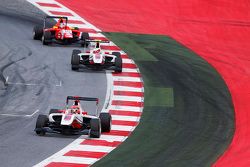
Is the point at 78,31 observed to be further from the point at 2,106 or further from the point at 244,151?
the point at 244,151

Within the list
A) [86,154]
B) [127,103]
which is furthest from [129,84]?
[86,154]

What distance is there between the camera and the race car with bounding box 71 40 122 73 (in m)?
49.2

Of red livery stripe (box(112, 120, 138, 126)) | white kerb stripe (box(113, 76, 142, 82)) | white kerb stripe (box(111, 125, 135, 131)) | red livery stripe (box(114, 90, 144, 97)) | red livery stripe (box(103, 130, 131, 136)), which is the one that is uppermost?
white kerb stripe (box(113, 76, 142, 82))

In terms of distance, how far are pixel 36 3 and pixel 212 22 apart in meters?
11.2

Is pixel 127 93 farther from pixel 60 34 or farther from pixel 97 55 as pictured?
pixel 60 34

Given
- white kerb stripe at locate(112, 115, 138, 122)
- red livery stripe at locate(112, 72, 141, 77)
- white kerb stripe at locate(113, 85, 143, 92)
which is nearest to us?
white kerb stripe at locate(112, 115, 138, 122)

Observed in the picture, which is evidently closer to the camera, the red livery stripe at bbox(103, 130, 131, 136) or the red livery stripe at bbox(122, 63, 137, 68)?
the red livery stripe at bbox(103, 130, 131, 136)

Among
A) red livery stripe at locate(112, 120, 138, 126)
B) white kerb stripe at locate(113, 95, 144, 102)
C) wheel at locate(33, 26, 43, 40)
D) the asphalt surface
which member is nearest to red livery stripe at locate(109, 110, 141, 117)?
the asphalt surface

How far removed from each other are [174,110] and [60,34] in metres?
11.9

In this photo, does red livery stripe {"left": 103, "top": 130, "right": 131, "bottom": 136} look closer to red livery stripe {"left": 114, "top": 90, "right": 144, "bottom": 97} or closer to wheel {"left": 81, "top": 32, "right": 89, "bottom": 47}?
red livery stripe {"left": 114, "top": 90, "right": 144, "bottom": 97}

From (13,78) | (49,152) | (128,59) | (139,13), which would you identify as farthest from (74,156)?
(139,13)

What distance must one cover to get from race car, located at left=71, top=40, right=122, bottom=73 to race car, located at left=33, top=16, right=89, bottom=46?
3.43m

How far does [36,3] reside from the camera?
62062 millimetres

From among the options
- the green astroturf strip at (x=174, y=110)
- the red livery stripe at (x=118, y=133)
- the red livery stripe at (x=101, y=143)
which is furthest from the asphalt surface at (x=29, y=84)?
the green astroturf strip at (x=174, y=110)
